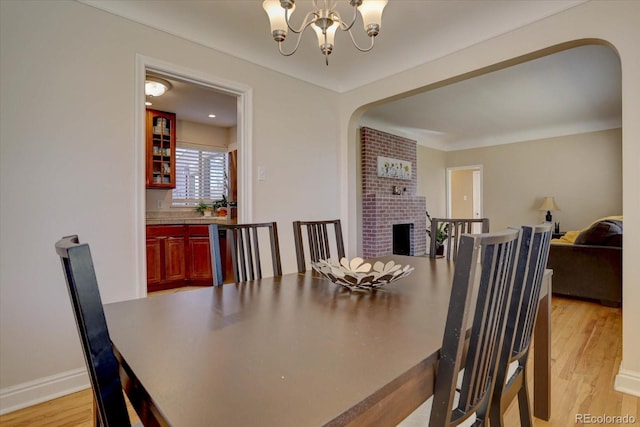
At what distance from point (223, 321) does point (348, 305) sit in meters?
0.41

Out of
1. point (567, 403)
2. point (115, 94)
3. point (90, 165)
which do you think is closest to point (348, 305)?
point (567, 403)

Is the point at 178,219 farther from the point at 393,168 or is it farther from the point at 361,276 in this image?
the point at 361,276

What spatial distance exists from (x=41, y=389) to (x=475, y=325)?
2311 millimetres

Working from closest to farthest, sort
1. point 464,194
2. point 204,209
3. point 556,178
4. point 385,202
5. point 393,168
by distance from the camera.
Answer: point 204,209 → point 385,202 → point 393,168 → point 556,178 → point 464,194

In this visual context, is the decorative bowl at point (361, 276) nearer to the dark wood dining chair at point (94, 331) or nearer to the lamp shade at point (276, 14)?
the dark wood dining chair at point (94, 331)

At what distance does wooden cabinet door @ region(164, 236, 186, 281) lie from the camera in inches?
161

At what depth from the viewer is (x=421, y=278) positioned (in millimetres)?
1499

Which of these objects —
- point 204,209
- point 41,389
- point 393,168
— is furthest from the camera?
point 393,168

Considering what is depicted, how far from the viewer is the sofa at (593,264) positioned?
130 inches

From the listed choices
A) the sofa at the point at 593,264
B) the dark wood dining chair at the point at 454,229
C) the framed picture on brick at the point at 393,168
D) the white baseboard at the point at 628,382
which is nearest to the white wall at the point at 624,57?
the white baseboard at the point at 628,382

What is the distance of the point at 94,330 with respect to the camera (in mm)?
613

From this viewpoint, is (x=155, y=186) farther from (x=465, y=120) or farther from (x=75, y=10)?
(x=465, y=120)

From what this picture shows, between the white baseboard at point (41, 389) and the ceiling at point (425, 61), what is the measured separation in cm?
224

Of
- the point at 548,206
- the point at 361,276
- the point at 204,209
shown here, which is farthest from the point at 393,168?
the point at 361,276
